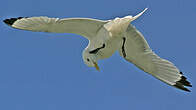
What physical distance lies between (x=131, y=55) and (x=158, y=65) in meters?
0.48

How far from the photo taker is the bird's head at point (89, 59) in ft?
29.4

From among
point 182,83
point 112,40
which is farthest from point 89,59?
point 182,83

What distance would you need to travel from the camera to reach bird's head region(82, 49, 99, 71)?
8.97 m

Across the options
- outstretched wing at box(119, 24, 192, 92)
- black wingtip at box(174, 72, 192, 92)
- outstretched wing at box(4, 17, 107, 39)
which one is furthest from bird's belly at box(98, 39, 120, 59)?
black wingtip at box(174, 72, 192, 92)

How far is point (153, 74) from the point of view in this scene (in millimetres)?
9789

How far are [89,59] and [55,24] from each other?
31.0 inches

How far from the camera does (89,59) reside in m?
8.98

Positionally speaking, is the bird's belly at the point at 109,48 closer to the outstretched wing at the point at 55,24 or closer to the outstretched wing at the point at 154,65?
the outstretched wing at the point at 55,24

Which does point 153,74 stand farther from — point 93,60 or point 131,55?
point 93,60

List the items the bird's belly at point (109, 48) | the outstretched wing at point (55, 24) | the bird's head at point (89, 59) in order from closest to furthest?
1. the outstretched wing at point (55, 24)
2. the bird's belly at point (109, 48)
3. the bird's head at point (89, 59)

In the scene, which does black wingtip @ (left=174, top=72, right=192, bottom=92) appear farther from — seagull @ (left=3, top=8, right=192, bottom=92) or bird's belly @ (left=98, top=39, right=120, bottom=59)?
bird's belly @ (left=98, top=39, right=120, bottom=59)

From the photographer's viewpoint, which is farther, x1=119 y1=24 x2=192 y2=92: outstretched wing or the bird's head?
x1=119 y1=24 x2=192 y2=92: outstretched wing

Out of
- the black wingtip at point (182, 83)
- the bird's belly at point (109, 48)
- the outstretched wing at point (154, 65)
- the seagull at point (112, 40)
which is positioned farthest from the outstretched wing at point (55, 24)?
the black wingtip at point (182, 83)

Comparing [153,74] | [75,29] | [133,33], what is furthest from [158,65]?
[75,29]
